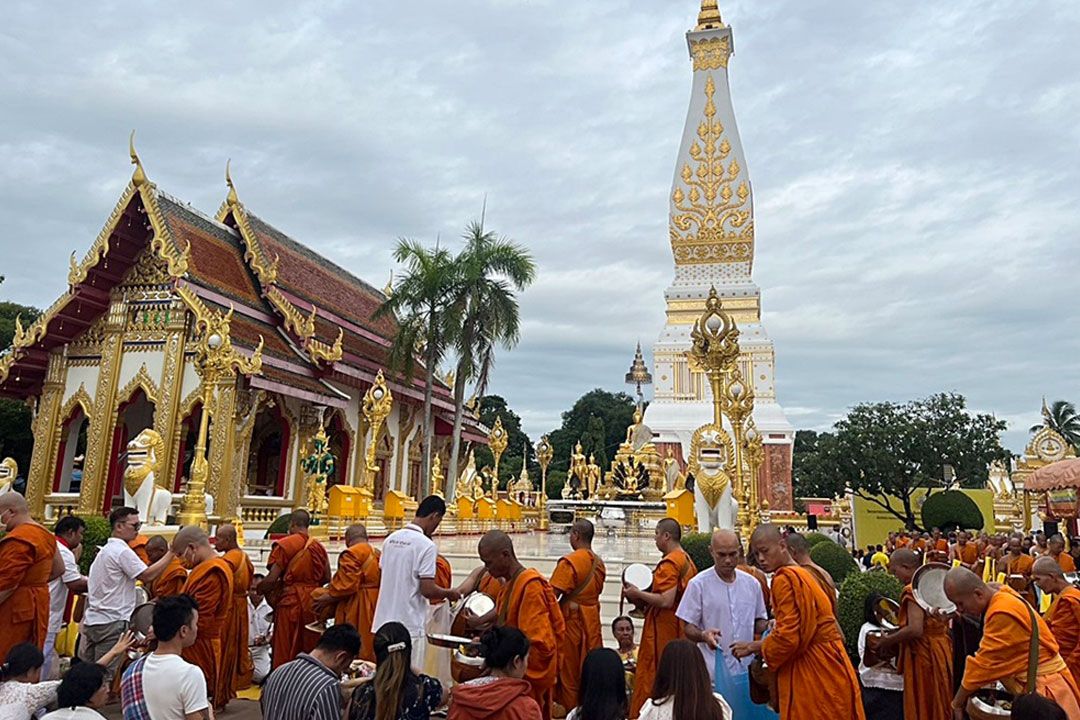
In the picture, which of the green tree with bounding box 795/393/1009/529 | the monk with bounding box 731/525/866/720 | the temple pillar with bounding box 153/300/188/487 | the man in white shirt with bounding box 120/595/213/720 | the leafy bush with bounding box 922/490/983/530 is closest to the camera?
the man in white shirt with bounding box 120/595/213/720

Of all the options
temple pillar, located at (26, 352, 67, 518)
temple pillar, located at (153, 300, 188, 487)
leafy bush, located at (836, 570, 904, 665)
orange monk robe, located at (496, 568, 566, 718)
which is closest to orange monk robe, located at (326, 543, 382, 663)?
orange monk robe, located at (496, 568, 566, 718)

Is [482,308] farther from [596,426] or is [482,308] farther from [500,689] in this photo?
[596,426]

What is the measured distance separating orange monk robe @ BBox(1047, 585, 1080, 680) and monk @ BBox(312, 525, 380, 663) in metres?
4.66

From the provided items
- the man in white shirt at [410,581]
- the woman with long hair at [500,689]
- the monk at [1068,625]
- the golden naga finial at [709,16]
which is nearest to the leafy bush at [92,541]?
the man in white shirt at [410,581]

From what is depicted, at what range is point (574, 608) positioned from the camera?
4863 mm

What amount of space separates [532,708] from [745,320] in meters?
28.5

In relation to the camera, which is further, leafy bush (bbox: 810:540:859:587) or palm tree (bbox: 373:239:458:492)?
palm tree (bbox: 373:239:458:492)

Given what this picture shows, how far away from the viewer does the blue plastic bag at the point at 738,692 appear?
4367 millimetres

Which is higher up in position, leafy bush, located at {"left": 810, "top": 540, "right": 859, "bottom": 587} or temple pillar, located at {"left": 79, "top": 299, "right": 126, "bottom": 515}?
temple pillar, located at {"left": 79, "top": 299, "right": 126, "bottom": 515}

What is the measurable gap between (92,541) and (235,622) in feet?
16.4

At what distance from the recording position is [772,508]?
2595 centimetres

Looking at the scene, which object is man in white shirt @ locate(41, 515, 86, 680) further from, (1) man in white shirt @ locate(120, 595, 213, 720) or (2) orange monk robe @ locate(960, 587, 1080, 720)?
(2) orange monk robe @ locate(960, 587, 1080, 720)

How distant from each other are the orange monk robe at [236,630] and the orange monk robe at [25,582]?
1.16 metres

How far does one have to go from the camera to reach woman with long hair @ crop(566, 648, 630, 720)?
2914 millimetres
